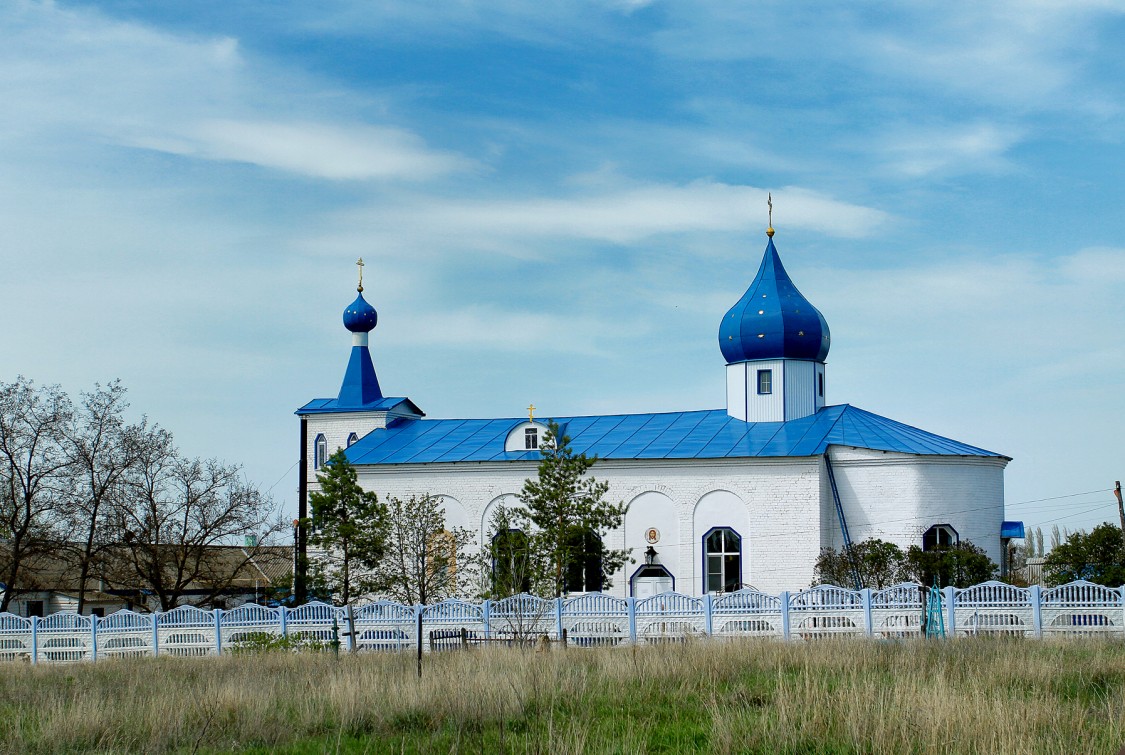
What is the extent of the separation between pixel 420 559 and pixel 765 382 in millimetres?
12250

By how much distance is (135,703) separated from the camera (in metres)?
11.7

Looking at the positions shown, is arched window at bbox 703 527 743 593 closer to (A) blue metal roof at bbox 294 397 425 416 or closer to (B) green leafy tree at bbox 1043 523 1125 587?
(B) green leafy tree at bbox 1043 523 1125 587

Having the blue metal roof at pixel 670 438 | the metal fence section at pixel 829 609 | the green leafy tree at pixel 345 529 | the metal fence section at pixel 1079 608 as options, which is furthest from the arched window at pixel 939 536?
the green leafy tree at pixel 345 529

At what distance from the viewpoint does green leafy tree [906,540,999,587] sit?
31.8 m

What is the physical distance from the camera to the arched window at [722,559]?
117 ft

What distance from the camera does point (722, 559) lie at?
35906 mm

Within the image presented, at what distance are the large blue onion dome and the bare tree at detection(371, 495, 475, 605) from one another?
384 inches

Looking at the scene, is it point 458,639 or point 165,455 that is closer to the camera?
point 458,639

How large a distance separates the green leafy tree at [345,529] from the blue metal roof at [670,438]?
4545 mm

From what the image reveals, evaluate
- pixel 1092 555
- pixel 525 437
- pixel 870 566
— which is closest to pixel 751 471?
pixel 870 566

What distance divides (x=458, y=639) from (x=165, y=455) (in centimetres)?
1457

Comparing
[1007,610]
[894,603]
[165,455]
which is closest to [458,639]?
[894,603]

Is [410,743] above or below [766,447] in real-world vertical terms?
below

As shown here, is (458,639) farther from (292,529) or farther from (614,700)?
(292,529)
